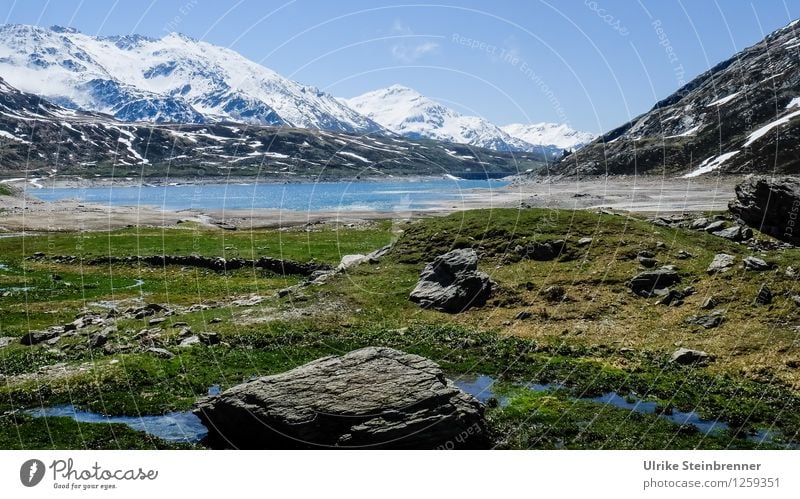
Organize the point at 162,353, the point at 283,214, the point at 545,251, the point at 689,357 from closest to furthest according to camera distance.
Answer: the point at 689,357 < the point at 162,353 < the point at 545,251 < the point at 283,214

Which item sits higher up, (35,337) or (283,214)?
(283,214)

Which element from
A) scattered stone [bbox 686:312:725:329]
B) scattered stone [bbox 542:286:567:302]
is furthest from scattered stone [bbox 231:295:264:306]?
scattered stone [bbox 686:312:725:329]

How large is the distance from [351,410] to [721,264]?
30.2 m

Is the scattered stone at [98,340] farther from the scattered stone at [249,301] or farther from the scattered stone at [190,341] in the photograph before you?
the scattered stone at [249,301]

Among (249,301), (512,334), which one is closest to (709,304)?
(512,334)

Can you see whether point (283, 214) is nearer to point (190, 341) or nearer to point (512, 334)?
point (190, 341)

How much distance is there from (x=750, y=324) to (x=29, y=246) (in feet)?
289

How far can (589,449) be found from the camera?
23266 mm

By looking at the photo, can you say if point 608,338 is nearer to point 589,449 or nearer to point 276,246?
point 589,449

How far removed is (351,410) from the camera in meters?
22.7

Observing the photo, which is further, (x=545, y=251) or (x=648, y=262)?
(x=545, y=251)

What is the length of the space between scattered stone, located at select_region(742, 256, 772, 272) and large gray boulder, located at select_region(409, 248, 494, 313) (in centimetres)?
1619
